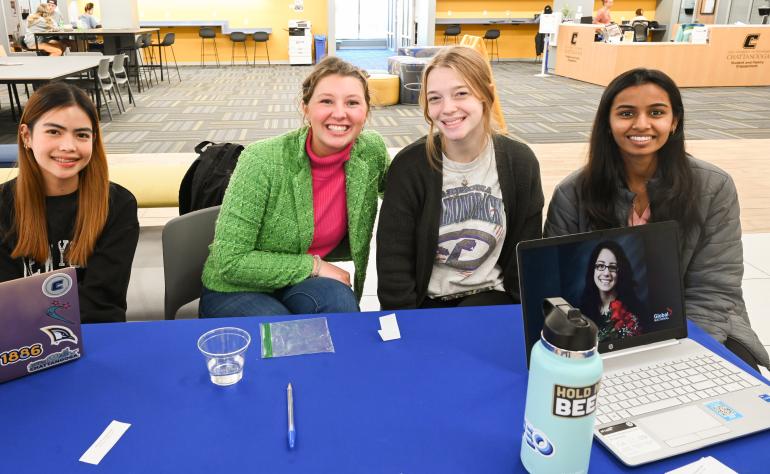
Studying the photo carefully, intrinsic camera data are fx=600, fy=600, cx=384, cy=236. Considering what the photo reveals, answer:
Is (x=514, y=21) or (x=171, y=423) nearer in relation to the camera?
(x=171, y=423)

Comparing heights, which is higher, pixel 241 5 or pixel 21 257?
pixel 241 5

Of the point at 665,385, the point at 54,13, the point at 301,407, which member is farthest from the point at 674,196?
the point at 54,13

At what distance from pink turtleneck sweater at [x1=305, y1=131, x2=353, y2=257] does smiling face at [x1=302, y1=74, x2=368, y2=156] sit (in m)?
0.06

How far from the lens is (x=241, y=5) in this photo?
13.6 m

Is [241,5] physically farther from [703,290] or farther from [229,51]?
[703,290]

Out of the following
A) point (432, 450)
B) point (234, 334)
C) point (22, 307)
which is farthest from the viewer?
point (234, 334)

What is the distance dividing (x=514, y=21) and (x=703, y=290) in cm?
1384

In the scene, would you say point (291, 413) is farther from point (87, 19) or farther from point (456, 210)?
point (87, 19)

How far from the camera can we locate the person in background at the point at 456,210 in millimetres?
1686

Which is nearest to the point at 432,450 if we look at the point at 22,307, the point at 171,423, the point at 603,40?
the point at 171,423

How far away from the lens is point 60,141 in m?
1.62

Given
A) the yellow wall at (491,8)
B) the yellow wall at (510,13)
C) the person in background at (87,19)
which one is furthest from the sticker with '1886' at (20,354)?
the yellow wall at (491,8)

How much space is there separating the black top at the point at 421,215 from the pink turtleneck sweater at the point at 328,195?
0.17 metres

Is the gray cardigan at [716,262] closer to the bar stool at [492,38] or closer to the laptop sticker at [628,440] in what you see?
the laptop sticker at [628,440]
